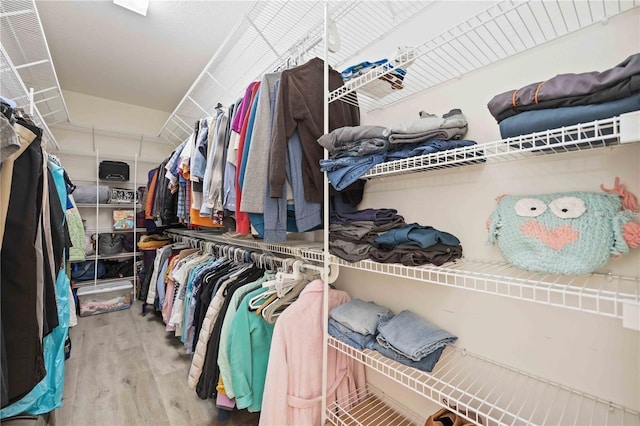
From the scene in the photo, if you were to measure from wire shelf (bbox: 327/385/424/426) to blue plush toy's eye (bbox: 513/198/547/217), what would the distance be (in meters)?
0.92

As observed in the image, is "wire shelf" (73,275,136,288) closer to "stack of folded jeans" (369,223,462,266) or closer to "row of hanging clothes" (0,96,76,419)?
"row of hanging clothes" (0,96,76,419)

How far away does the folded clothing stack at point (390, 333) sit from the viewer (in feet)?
2.87

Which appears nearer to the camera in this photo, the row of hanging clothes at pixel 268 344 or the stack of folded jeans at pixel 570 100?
the stack of folded jeans at pixel 570 100

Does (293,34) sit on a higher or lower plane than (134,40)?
lower

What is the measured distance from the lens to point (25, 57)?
204 centimetres

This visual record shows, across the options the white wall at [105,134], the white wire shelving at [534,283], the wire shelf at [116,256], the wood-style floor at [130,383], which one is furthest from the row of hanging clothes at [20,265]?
the white wall at [105,134]

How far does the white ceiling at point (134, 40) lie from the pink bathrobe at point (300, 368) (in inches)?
80.1

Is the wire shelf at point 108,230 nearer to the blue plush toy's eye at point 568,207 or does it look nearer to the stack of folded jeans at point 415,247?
the stack of folded jeans at point 415,247

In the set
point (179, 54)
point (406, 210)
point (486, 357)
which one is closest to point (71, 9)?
point (179, 54)

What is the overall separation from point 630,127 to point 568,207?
270 mm

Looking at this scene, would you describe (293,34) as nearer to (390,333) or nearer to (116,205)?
(390,333)

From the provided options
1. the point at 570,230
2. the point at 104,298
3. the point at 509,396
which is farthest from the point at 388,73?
the point at 104,298

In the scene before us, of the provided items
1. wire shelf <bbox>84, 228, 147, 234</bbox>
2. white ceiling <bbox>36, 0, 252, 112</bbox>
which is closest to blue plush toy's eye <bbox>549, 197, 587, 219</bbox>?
white ceiling <bbox>36, 0, 252, 112</bbox>

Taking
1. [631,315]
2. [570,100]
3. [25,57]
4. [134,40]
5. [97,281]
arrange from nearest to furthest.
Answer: [631,315]
[570,100]
[25,57]
[134,40]
[97,281]
